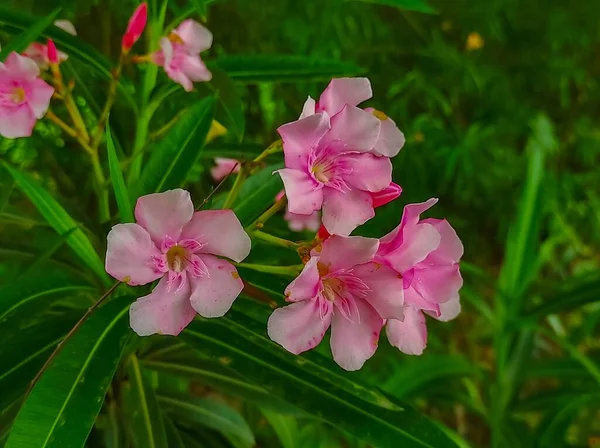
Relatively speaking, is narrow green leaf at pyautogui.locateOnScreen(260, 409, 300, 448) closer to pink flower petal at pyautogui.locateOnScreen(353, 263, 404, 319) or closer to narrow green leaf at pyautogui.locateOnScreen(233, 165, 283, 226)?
narrow green leaf at pyautogui.locateOnScreen(233, 165, 283, 226)

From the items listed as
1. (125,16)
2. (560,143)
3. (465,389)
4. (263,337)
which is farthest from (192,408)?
(560,143)

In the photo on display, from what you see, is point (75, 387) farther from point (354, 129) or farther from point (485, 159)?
point (485, 159)

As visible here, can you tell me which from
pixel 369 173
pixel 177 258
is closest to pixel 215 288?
pixel 177 258

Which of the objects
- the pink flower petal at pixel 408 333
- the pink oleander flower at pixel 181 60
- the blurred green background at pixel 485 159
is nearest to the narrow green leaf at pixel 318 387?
the pink flower petal at pixel 408 333

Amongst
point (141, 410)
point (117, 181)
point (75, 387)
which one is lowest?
point (141, 410)

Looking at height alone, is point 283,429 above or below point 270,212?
below

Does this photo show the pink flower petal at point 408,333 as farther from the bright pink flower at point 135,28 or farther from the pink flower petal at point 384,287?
the bright pink flower at point 135,28

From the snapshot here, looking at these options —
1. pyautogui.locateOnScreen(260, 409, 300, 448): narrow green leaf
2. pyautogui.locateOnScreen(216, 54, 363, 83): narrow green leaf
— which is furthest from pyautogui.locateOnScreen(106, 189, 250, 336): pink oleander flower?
pyautogui.locateOnScreen(260, 409, 300, 448): narrow green leaf
